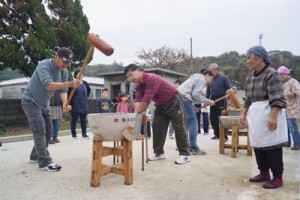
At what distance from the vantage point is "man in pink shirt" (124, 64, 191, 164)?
12.3ft

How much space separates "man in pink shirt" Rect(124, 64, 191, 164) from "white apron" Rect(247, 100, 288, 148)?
1357 mm

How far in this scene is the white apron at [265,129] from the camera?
9.75ft

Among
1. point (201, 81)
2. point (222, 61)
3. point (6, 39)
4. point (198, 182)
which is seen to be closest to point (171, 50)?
point (222, 61)

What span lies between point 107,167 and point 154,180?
608mm

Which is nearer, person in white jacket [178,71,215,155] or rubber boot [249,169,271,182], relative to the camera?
rubber boot [249,169,271,182]

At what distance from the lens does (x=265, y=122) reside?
9.82 ft

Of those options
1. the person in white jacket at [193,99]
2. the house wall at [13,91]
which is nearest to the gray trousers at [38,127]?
the person in white jacket at [193,99]

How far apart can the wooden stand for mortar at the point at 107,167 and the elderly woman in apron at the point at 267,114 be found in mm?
1474

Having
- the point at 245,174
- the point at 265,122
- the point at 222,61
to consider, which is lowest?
the point at 245,174

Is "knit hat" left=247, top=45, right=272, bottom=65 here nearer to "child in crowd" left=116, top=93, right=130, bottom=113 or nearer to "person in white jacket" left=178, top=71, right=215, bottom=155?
"person in white jacket" left=178, top=71, right=215, bottom=155

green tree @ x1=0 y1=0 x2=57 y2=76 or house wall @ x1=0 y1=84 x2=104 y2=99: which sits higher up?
green tree @ x1=0 y1=0 x2=57 y2=76

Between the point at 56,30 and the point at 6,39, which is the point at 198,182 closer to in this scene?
the point at 6,39

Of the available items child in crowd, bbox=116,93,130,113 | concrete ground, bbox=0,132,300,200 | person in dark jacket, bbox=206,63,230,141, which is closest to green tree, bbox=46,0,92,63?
child in crowd, bbox=116,93,130,113

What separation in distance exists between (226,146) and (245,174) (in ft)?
4.46
